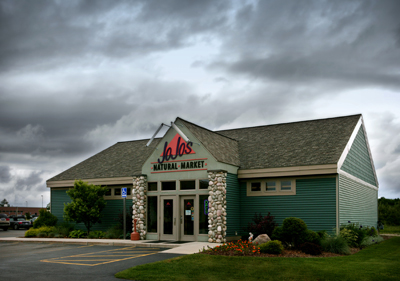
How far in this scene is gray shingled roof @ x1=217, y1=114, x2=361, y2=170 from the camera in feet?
68.7

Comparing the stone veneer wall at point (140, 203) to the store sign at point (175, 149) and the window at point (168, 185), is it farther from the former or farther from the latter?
the store sign at point (175, 149)

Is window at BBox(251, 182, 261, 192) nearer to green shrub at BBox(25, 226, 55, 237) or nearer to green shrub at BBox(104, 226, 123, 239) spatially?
green shrub at BBox(104, 226, 123, 239)

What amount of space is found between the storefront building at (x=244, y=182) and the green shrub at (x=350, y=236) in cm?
67

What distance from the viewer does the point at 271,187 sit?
70.0ft

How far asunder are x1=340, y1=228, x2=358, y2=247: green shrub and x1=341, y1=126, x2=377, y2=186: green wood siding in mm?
3417

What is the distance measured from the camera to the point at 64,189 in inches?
1142

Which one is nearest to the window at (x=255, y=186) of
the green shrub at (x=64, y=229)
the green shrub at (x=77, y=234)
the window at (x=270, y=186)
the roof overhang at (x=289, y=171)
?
the window at (x=270, y=186)

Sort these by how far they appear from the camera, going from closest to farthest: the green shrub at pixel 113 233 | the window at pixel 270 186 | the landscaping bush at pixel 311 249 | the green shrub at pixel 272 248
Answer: the green shrub at pixel 272 248, the landscaping bush at pixel 311 249, the window at pixel 270 186, the green shrub at pixel 113 233

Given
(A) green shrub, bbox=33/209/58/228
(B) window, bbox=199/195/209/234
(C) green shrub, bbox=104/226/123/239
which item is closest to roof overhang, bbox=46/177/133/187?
(A) green shrub, bbox=33/209/58/228

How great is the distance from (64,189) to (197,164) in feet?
41.7

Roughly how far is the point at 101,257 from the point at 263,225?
8.61m

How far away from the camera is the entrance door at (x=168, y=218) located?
21422mm

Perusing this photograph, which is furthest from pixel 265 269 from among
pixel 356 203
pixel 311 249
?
pixel 356 203

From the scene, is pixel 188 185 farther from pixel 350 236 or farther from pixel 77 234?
pixel 77 234
